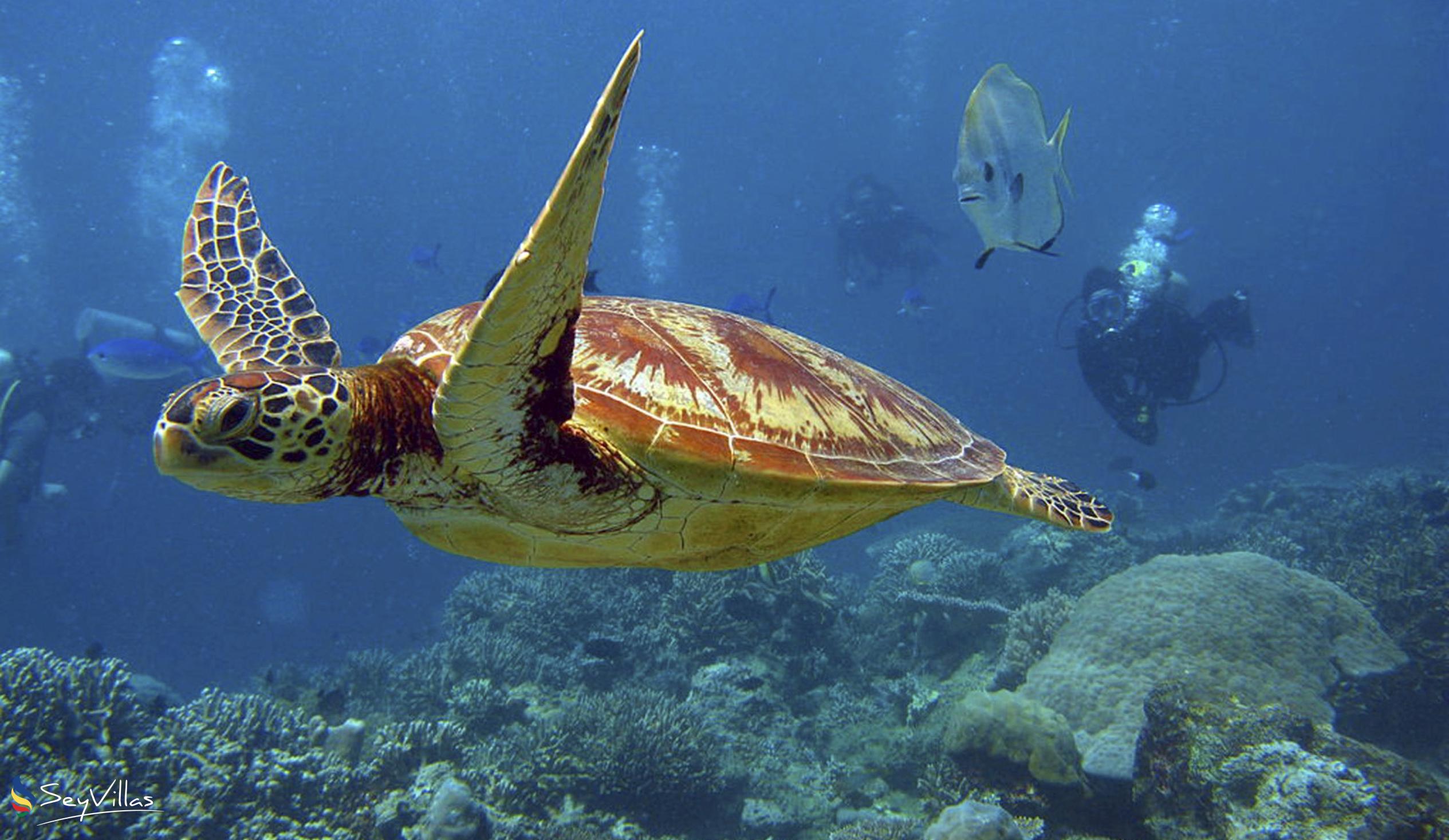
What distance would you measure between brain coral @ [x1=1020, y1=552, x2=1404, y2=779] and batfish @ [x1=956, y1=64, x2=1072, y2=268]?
2.77 m

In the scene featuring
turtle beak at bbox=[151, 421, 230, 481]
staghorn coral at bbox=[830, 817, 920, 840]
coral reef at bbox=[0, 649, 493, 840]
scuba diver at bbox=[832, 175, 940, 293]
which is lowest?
coral reef at bbox=[0, 649, 493, 840]

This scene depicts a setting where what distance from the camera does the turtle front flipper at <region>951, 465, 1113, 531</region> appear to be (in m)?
2.85

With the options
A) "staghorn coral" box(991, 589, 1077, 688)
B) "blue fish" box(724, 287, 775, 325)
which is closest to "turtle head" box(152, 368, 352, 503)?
"staghorn coral" box(991, 589, 1077, 688)

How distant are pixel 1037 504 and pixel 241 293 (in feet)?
10.7

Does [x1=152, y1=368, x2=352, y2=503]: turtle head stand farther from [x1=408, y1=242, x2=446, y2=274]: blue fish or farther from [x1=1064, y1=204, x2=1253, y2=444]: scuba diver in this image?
[x1=408, y1=242, x2=446, y2=274]: blue fish

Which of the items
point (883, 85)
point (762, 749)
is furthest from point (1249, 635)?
point (883, 85)

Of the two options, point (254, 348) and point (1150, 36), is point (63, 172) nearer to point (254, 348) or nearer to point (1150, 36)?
point (254, 348)

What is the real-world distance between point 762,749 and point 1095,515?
117 inches

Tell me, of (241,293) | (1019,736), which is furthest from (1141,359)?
(241,293)

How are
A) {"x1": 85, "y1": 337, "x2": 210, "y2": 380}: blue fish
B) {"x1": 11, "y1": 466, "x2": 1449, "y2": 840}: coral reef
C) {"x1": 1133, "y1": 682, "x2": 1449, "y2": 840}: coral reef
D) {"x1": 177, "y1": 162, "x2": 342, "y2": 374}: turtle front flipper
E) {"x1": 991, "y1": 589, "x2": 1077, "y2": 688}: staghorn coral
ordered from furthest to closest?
1. {"x1": 85, "y1": 337, "x2": 210, "y2": 380}: blue fish
2. {"x1": 991, "y1": 589, "x2": 1077, "y2": 688}: staghorn coral
3. {"x1": 11, "y1": 466, "x2": 1449, "y2": 840}: coral reef
4. {"x1": 1133, "y1": 682, "x2": 1449, "y2": 840}: coral reef
5. {"x1": 177, "y1": 162, "x2": 342, "y2": 374}: turtle front flipper

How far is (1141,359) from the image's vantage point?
30.6 feet

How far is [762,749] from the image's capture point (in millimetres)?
4828

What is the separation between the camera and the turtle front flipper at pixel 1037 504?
9.34 feet
